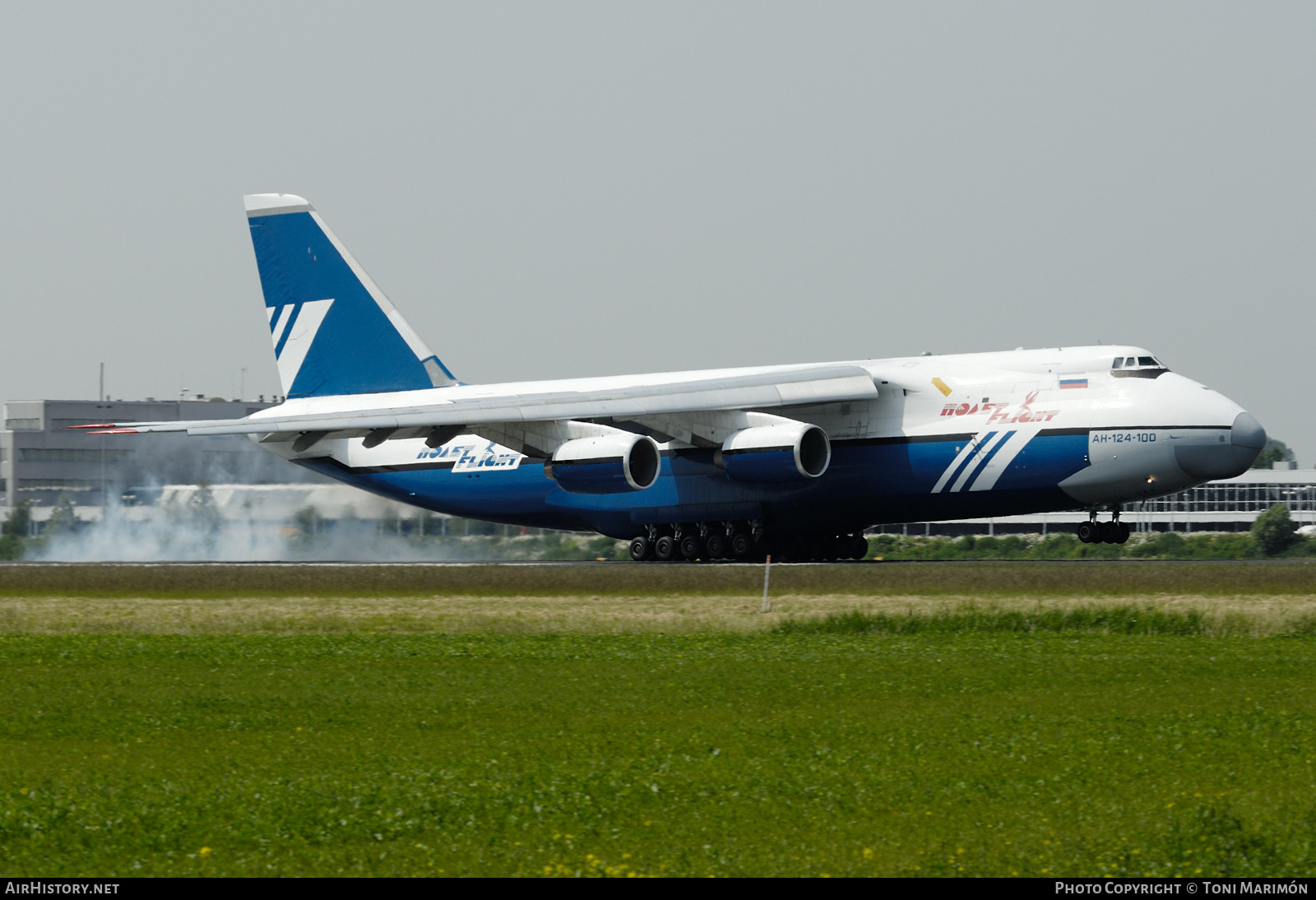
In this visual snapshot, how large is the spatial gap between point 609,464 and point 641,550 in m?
3.62

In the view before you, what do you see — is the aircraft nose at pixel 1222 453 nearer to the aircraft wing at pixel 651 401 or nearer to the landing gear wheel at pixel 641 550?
the aircraft wing at pixel 651 401

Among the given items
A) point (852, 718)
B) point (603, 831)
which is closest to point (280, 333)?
point (852, 718)

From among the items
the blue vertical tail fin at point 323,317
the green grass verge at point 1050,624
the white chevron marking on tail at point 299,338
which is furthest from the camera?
the white chevron marking on tail at point 299,338

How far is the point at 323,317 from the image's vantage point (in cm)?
3747

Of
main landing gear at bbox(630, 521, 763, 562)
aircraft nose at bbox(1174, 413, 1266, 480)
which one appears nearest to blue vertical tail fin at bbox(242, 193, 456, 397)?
main landing gear at bbox(630, 521, 763, 562)

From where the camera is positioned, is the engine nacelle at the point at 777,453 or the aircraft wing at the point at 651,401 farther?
the aircraft wing at the point at 651,401

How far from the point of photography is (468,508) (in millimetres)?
35500

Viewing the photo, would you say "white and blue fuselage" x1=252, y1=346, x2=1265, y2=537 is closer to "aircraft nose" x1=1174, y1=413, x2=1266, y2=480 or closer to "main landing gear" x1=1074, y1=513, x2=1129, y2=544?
"aircraft nose" x1=1174, y1=413, x2=1266, y2=480

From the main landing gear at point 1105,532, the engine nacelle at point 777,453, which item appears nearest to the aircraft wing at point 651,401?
the engine nacelle at point 777,453

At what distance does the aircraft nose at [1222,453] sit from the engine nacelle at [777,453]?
669 centimetres

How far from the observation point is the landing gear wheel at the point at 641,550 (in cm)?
3359

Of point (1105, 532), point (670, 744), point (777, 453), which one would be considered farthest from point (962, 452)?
point (670, 744)

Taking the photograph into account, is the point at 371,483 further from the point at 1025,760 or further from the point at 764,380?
the point at 1025,760

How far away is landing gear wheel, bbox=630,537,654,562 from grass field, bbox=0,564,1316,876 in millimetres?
A: 10595
